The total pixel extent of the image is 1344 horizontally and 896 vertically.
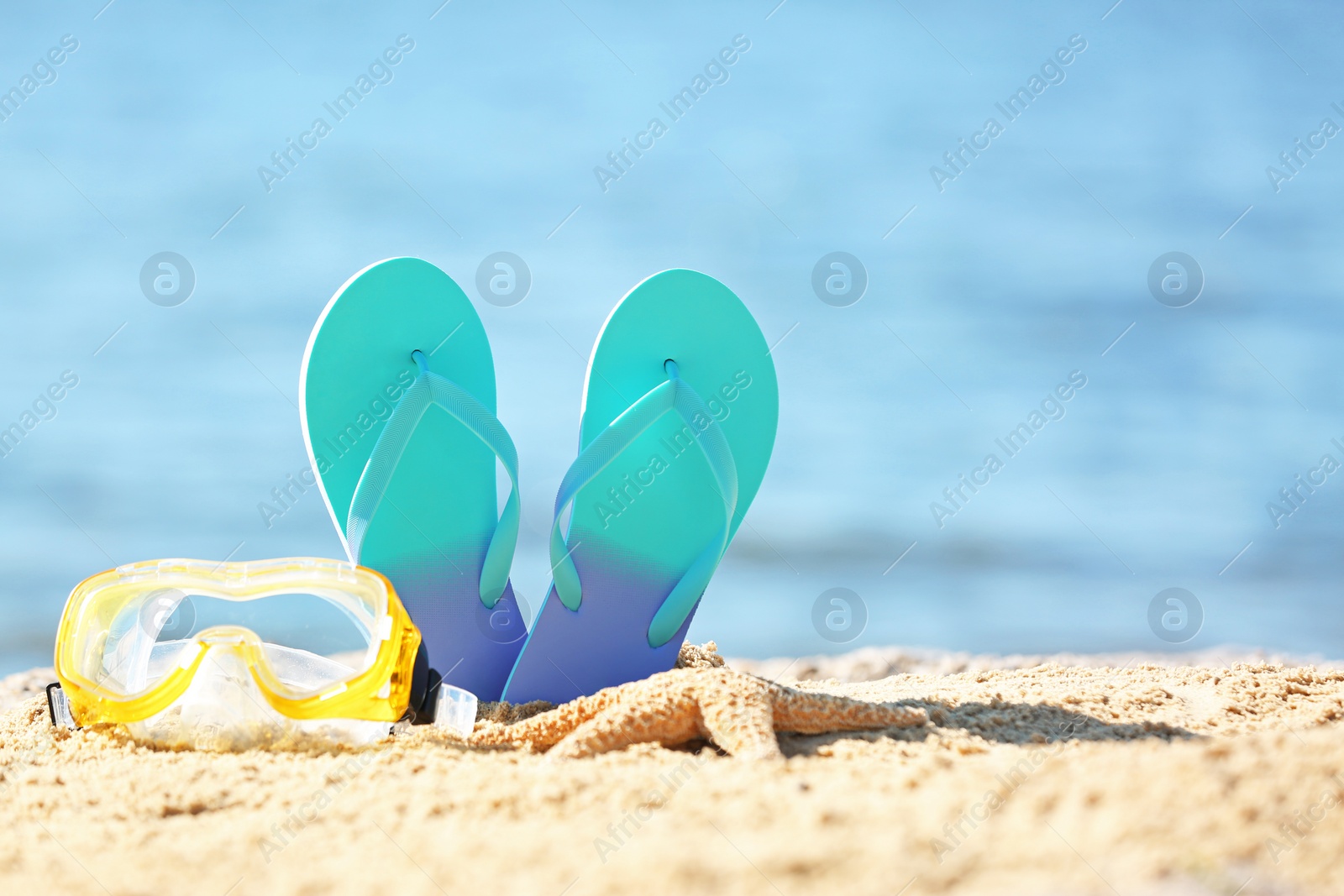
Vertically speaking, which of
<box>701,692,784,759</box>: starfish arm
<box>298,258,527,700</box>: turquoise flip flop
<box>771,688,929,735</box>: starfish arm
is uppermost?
<box>298,258,527,700</box>: turquoise flip flop

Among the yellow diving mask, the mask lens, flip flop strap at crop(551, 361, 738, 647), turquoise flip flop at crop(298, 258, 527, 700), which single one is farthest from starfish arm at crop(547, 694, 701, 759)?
turquoise flip flop at crop(298, 258, 527, 700)

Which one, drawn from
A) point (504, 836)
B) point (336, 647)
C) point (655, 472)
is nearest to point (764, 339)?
point (655, 472)

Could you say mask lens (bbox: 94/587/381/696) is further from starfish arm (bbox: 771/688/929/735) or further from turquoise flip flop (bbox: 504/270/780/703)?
starfish arm (bbox: 771/688/929/735)

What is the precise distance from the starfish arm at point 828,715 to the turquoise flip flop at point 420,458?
1.13 meters

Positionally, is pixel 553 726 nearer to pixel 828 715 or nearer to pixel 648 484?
pixel 828 715

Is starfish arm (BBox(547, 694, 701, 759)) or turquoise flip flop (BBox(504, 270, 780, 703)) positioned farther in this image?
turquoise flip flop (BBox(504, 270, 780, 703))

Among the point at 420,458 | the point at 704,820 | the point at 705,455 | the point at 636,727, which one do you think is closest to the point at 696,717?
the point at 636,727

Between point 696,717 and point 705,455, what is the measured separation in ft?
3.49

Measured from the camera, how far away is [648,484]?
3197 millimetres

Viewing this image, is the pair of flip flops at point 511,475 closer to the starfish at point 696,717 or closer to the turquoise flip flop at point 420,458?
the turquoise flip flop at point 420,458

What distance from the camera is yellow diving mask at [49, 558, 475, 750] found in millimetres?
2395

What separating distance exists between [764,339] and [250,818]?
7.41 ft

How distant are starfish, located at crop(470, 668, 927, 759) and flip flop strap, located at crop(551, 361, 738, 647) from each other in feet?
2.35

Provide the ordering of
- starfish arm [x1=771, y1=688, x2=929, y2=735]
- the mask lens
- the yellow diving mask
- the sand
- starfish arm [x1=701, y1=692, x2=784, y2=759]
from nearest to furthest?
the sand < starfish arm [x1=701, y1=692, x2=784, y2=759] < starfish arm [x1=771, y1=688, x2=929, y2=735] < the yellow diving mask < the mask lens
